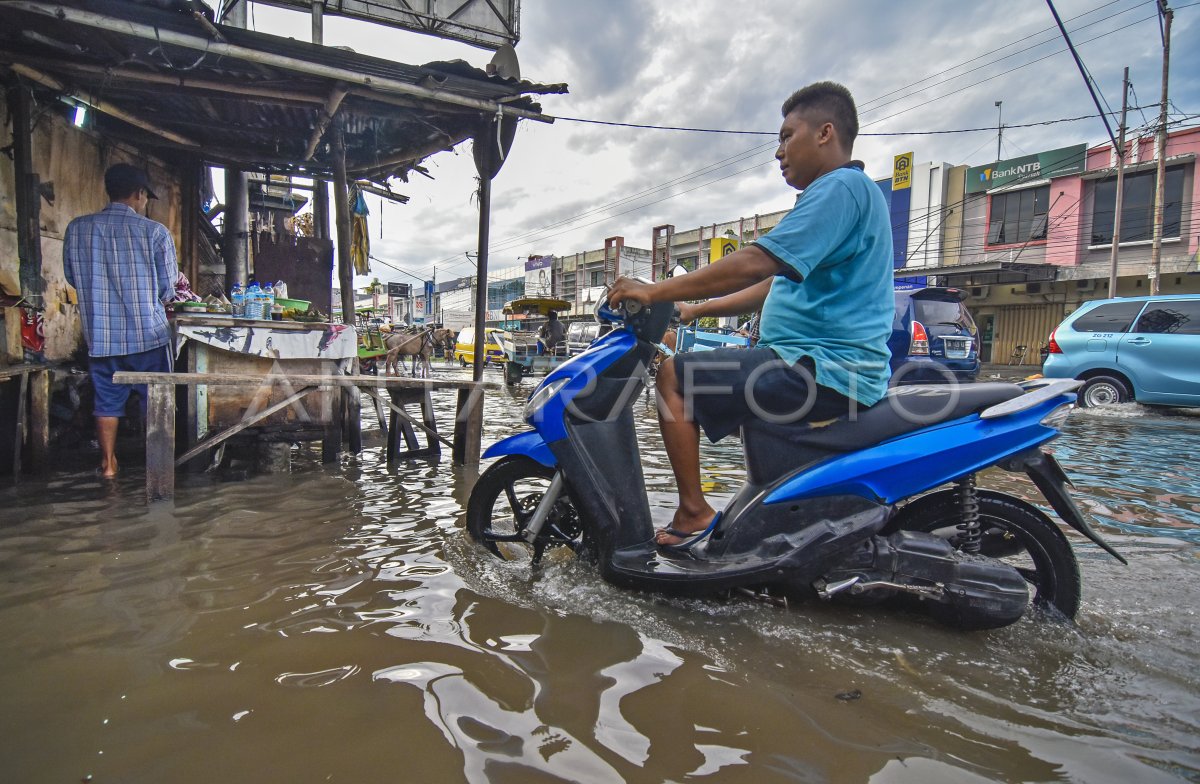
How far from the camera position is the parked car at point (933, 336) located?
7.62 m

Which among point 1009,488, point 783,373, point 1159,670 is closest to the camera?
point 1159,670

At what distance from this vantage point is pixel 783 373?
7.13ft

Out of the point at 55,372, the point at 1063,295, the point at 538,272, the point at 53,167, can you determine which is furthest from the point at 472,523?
the point at 538,272

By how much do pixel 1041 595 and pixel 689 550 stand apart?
4.04 ft

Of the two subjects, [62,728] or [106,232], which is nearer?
[62,728]

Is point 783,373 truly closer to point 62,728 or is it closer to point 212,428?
point 62,728

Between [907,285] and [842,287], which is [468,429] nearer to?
[842,287]

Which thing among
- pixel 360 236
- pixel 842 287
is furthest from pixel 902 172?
pixel 842 287

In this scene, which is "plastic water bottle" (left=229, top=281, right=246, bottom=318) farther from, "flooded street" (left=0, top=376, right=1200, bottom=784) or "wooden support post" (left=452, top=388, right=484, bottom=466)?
"flooded street" (left=0, top=376, right=1200, bottom=784)

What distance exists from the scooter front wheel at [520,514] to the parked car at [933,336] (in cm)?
597

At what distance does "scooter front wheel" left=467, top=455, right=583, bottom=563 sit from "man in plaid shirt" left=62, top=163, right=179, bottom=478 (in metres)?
2.97

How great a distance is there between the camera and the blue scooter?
6.61 feet

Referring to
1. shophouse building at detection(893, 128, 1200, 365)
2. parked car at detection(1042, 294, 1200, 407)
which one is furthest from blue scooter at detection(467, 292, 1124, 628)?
shophouse building at detection(893, 128, 1200, 365)

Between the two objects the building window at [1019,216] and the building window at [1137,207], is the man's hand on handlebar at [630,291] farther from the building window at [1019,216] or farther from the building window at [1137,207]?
the building window at [1019,216]
